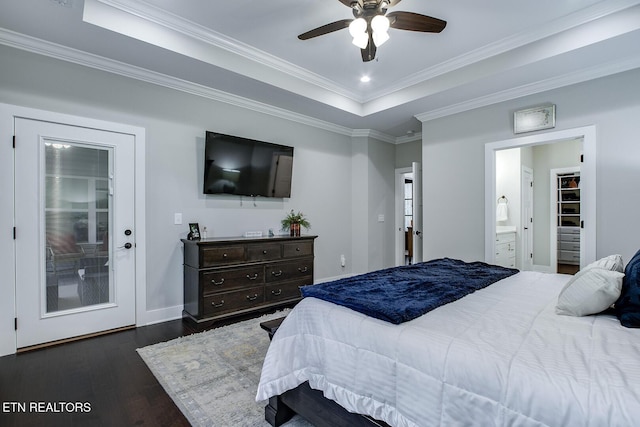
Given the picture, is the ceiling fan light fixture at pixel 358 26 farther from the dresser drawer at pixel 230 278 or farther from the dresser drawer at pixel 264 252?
the dresser drawer at pixel 230 278

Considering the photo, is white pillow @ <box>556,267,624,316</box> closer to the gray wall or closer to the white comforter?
the white comforter

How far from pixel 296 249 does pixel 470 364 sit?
3164 mm

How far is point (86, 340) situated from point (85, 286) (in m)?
0.51

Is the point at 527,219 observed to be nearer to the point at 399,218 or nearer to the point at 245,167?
the point at 399,218

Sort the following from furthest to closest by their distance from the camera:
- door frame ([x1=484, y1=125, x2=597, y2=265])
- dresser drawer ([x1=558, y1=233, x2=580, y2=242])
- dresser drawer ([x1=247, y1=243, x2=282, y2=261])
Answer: dresser drawer ([x1=558, y1=233, x2=580, y2=242]) < dresser drawer ([x1=247, y1=243, x2=282, y2=261]) < door frame ([x1=484, y1=125, x2=597, y2=265])

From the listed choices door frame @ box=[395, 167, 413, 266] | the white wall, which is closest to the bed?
the white wall

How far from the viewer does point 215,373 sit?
231 cm

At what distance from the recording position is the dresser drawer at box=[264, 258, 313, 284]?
12.6ft

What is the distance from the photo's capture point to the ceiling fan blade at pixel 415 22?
237 cm

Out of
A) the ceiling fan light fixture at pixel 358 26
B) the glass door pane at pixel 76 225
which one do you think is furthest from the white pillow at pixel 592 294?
the glass door pane at pixel 76 225

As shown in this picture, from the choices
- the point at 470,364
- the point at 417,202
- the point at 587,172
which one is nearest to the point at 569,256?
the point at 417,202

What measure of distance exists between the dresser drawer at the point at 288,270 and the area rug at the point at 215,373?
735mm

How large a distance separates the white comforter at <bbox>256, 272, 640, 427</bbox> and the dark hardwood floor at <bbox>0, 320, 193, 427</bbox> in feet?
3.12

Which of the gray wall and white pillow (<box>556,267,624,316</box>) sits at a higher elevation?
the gray wall
